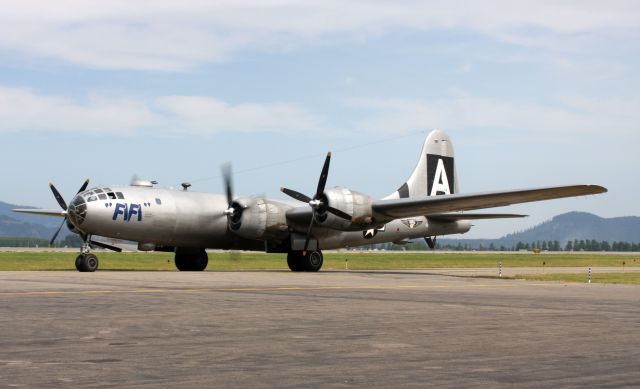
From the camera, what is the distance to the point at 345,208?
43.1 m

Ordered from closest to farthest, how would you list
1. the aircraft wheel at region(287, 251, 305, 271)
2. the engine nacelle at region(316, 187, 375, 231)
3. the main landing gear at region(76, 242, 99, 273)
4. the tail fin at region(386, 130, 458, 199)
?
1. the main landing gear at region(76, 242, 99, 273)
2. the engine nacelle at region(316, 187, 375, 231)
3. the aircraft wheel at region(287, 251, 305, 271)
4. the tail fin at region(386, 130, 458, 199)

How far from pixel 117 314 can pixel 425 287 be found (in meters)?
14.7

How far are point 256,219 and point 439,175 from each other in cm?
1311

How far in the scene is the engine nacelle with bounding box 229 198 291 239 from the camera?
44.9 meters

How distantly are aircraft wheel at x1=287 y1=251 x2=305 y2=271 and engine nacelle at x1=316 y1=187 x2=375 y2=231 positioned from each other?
325 cm

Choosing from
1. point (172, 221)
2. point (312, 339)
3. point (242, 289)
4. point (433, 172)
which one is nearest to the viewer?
point (312, 339)

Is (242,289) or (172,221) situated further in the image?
(172,221)

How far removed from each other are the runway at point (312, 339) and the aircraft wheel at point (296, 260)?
2076cm

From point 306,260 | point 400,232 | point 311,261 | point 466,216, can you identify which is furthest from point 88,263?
Answer: point 466,216

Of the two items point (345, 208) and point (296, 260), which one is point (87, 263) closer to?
point (296, 260)

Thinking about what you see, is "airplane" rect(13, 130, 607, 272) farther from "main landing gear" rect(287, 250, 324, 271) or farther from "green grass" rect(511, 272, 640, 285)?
"green grass" rect(511, 272, 640, 285)

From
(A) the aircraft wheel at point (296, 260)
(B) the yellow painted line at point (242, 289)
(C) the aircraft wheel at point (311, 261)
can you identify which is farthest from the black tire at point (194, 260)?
(B) the yellow painted line at point (242, 289)

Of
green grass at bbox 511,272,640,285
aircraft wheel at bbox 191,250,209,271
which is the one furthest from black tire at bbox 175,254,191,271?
green grass at bbox 511,272,640,285

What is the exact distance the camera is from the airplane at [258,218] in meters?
40.7
